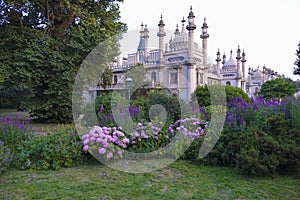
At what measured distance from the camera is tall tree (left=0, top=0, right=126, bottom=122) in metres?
11.5

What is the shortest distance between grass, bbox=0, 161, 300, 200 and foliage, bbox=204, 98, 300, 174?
30cm

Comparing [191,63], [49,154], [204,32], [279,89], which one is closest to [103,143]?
[49,154]

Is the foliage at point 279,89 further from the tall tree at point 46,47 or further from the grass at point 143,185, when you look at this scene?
the grass at point 143,185

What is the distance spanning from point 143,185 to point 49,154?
7.03 ft

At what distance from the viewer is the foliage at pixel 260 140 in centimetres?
421

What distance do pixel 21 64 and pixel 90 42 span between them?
12.2 ft

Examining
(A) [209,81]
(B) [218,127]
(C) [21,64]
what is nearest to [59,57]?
(C) [21,64]

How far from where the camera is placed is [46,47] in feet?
39.2

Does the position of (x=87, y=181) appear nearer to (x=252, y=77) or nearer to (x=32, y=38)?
(x=32, y=38)

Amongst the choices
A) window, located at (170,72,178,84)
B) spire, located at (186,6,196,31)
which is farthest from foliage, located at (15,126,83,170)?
spire, located at (186,6,196,31)

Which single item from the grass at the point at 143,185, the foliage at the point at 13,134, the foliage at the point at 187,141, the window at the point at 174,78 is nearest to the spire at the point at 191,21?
the window at the point at 174,78

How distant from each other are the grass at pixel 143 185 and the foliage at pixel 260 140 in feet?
0.97

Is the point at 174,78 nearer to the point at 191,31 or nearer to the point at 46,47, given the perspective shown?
the point at 191,31

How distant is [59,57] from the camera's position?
39.2ft
